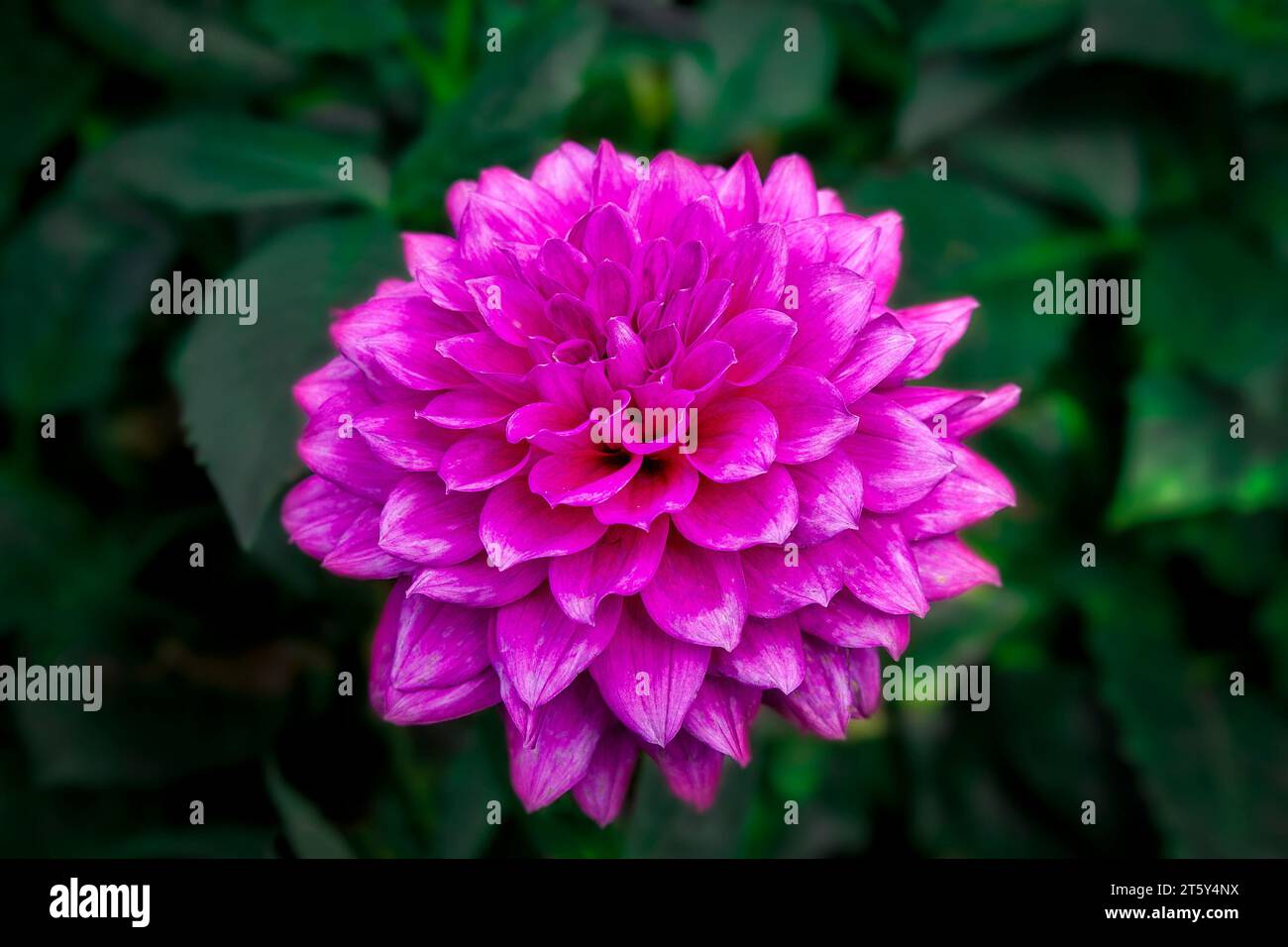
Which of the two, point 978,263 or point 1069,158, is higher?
point 1069,158

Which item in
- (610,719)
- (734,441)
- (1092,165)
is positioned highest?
(1092,165)

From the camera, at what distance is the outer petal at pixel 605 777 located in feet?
1.62

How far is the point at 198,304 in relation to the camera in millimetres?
801

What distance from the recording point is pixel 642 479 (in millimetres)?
488

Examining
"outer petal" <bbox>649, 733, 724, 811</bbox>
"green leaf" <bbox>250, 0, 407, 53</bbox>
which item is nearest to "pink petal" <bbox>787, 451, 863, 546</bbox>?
"outer petal" <bbox>649, 733, 724, 811</bbox>

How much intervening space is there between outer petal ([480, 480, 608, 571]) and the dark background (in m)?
0.30

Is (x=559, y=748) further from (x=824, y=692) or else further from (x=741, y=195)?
(x=741, y=195)

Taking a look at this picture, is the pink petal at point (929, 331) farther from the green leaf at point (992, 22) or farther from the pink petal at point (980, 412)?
the green leaf at point (992, 22)

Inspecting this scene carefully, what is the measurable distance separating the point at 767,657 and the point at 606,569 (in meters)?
0.08

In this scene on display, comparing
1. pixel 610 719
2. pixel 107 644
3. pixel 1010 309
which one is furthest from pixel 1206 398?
pixel 107 644

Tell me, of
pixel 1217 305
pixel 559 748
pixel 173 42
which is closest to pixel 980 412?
pixel 559 748
